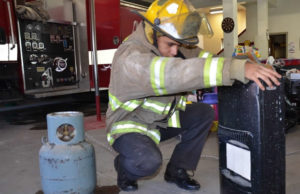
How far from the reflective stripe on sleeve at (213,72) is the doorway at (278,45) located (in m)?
14.1

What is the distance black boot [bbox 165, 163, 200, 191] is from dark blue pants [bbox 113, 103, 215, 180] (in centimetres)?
5

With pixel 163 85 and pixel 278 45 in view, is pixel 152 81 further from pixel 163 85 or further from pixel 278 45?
pixel 278 45

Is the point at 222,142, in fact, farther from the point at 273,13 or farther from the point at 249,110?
the point at 273,13

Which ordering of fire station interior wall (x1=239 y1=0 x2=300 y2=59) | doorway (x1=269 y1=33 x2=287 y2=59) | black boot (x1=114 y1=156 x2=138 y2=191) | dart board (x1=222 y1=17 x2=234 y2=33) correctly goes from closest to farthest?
black boot (x1=114 y1=156 x2=138 y2=191)
dart board (x1=222 y1=17 x2=234 y2=33)
fire station interior wall (x1=239 y1=0 x2=300 y2=59)
doorway (x1=269 y1=33 x2=287 y2=59)

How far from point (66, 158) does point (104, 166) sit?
857mm

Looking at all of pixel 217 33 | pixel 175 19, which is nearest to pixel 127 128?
pixel 175 19

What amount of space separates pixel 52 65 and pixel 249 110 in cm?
441

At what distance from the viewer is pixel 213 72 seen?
1.34 metres

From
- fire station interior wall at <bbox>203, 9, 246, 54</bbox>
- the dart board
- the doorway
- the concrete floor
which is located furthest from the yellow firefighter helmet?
fire station interior wall at <bbox>203, 9, 246, 54</bbox>

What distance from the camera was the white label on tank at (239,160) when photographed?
1.37m

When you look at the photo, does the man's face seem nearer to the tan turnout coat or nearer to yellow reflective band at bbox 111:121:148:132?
the tan turnout coat

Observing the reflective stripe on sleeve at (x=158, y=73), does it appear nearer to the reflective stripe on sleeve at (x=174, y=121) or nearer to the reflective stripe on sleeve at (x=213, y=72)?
the reflective stripe on sleeve at (x=213, y=72)

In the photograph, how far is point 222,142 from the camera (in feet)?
5.05

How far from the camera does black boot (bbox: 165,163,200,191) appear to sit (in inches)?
82.4
